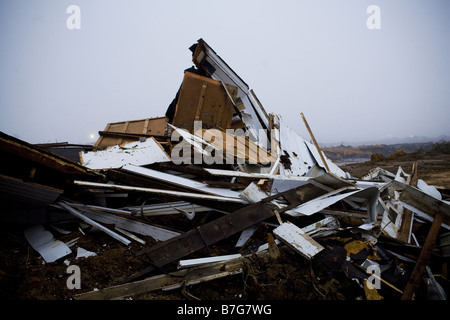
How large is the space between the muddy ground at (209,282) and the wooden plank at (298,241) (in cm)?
7

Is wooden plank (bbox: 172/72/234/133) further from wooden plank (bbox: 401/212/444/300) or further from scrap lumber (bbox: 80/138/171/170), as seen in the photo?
wooden plank (bbox: 401/212/444/300)

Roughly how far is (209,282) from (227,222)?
1.88 ft

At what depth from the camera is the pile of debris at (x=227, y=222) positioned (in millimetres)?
1689

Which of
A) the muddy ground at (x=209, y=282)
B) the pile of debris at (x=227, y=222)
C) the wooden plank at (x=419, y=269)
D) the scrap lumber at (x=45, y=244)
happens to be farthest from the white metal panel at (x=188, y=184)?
the wooden plank at (x=419, y=269)

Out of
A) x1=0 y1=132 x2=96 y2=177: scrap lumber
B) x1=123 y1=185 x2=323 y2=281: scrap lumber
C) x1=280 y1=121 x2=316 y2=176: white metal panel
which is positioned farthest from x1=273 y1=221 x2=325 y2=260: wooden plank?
x1=0 y1=132 x2=96 y2=177: scrap lumber

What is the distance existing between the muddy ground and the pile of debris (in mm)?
13

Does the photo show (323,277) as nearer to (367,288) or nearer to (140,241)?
(367,288)

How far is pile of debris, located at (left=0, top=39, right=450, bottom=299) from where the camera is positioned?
66.5 inches

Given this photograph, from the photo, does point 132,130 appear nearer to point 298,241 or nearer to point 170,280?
point 170,280

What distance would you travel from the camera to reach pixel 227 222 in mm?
2117

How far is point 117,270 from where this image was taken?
1.84m

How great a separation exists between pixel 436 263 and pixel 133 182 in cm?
336

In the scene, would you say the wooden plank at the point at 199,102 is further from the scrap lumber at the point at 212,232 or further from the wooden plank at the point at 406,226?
the wooden plank at the point at 406,226
